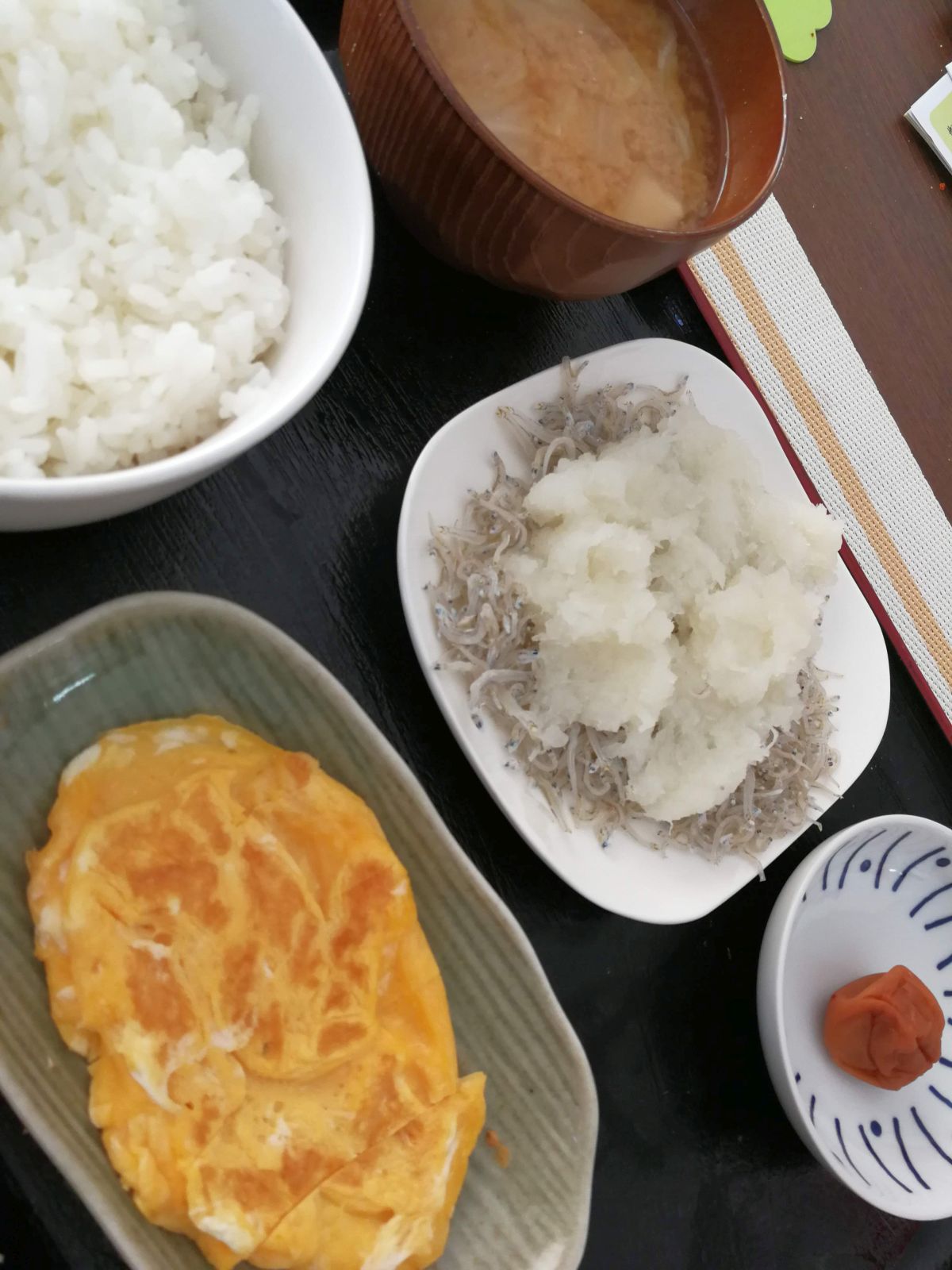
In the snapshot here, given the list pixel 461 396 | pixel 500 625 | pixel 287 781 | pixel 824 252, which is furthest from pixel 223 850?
Result: pixel 824 252

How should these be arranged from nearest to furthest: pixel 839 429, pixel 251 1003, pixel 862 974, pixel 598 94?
pixel 251 1003, pixel 598 94, pixel 862 974, pixel 839 429

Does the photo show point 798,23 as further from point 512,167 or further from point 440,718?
point 440,718

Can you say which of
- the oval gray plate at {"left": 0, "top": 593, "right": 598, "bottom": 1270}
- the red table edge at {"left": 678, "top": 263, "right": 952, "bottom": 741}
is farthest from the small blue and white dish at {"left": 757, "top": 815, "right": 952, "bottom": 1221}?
the oval gray plate at {"left": 0, "top": 593, "right": 598, "bottom": 1270}

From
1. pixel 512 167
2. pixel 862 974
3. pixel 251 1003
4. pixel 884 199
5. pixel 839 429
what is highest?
pixel 512 167

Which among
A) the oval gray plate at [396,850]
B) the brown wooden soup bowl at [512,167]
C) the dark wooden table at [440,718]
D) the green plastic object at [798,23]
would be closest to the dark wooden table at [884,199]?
the green plastic object at [798,23]

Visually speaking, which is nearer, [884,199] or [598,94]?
[598,94]

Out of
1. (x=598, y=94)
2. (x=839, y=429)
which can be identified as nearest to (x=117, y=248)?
(x=598, y=94)

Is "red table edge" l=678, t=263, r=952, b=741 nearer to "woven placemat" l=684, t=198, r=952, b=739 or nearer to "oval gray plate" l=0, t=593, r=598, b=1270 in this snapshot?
"woven placemat" l=684, t=198, r=952, b=739
